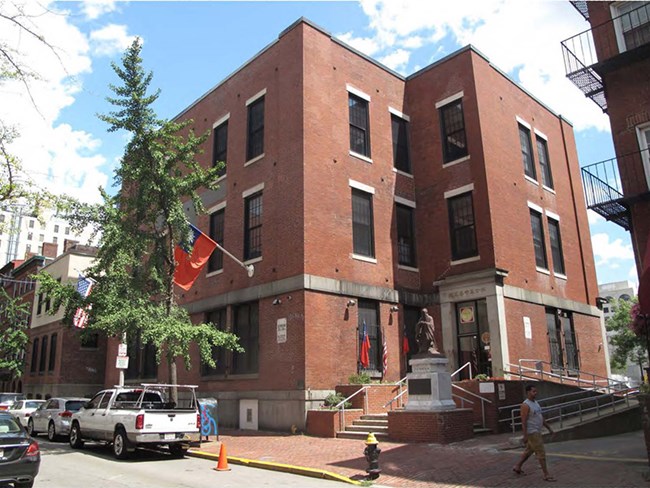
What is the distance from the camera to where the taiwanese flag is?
781 inches

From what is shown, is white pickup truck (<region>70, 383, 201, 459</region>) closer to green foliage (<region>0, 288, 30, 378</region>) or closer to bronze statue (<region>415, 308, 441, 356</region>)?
bronze statue (<region>415, 308, 441, 356</region>)

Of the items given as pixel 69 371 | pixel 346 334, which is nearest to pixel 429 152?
pixel 346 334

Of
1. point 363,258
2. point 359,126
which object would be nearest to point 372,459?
point 363,258

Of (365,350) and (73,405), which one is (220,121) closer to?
(365,350)

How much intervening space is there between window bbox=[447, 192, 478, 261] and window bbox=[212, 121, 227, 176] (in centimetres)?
1090

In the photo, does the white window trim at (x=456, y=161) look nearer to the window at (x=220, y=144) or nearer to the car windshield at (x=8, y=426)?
the window at (x=220, y=144)

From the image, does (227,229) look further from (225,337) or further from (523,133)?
(523,133)

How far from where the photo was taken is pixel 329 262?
66.5ft

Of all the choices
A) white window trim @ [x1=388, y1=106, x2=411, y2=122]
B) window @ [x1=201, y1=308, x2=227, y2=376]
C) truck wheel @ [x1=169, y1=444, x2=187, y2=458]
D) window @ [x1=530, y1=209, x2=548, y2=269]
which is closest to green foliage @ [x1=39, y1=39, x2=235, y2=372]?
truck wheel @ [x1=169, y1=444, x2=187, y2=458]

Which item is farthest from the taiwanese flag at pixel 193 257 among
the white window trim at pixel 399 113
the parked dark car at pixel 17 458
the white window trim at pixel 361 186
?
the white window trim at pixel 399 113

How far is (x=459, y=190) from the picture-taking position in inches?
899

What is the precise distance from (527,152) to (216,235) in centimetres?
1533

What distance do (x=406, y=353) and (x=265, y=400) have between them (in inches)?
237

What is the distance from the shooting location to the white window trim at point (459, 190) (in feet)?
73.7
